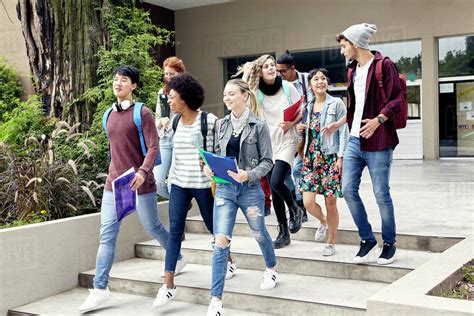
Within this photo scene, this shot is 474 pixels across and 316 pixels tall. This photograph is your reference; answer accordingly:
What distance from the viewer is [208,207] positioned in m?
4.46

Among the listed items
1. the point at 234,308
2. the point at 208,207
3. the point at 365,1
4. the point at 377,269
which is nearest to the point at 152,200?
the point at 208,207

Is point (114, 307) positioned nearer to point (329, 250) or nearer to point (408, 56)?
point (329, 250)

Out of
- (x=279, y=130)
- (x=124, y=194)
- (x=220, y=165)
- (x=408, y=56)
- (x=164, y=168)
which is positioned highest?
(x=408, y=56)

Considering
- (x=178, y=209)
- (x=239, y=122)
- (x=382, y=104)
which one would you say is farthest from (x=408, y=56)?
(x=178, y=209)

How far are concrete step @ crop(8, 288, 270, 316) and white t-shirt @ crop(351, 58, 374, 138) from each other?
1.65 meters

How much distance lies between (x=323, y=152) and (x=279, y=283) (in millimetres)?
1262

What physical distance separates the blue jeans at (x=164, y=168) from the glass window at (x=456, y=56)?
40.4ft

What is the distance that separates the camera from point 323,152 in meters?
5.16

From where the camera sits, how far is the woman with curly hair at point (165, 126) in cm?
554

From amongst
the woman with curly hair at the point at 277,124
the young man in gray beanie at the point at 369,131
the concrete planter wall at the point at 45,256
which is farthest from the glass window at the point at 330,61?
the young man in gray beanie at the point at 369,131

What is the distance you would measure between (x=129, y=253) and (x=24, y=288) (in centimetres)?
126

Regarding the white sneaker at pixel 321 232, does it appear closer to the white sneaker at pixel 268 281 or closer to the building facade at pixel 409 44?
the white sneaker at pixel 268 281

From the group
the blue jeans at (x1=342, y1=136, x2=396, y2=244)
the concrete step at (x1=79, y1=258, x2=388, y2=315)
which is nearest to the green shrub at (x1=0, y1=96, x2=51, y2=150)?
the concrete step at (x1=79, y1=258, x2=388, y2=315)

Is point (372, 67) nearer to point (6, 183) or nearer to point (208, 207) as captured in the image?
point (208, 207)
